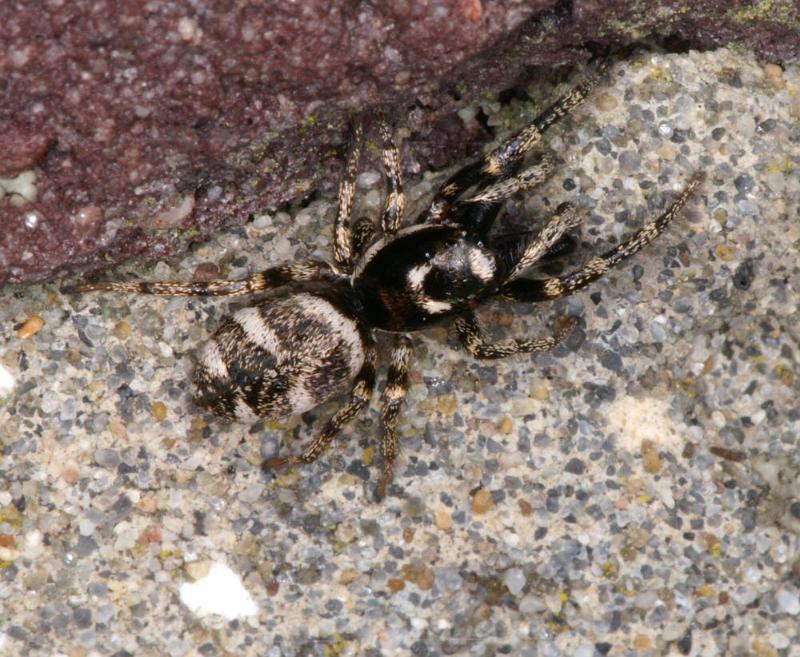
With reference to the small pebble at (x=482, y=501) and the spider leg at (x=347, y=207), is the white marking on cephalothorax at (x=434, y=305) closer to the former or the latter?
the spider leg at (x=347, y=207)

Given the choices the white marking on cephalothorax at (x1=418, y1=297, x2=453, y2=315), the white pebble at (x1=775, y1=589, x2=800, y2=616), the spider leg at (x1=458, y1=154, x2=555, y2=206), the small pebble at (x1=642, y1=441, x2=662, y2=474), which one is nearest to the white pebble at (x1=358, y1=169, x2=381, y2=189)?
the spider leg at (x1=458, y1=154, x2=555, y2=206)

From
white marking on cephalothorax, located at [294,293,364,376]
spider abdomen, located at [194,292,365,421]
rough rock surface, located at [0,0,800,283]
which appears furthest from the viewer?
white marking on cephalothorax, located at [294,293,364,376]

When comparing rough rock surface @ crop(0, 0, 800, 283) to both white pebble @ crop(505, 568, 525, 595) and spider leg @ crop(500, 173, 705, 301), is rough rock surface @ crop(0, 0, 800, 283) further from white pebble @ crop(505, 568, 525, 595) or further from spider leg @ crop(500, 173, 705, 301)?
white pebble @ crop(505, 568, 525, 595)

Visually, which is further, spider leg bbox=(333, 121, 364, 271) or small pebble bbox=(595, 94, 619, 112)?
small pebble bbox=(595, 94, 619, 112)

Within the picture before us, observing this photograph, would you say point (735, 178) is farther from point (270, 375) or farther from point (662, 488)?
point (270, 375)

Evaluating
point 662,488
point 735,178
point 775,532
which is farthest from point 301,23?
point 775,532

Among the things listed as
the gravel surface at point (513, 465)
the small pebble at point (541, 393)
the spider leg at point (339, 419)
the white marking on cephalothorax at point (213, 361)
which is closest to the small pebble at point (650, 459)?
the gravel surface at point (513, 465)
